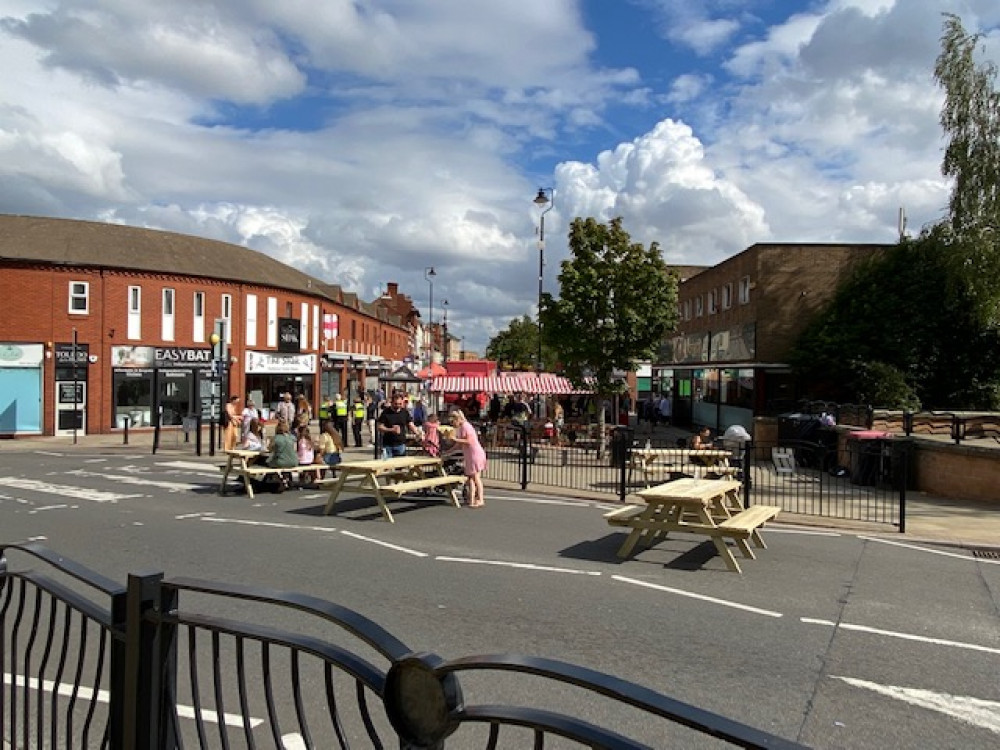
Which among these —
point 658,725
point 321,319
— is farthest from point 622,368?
point 321,319

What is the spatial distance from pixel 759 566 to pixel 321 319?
4078 cm

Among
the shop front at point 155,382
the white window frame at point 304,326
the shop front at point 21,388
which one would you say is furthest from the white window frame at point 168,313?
the white window frame at point 304,326

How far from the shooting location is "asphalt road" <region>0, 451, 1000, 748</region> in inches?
206

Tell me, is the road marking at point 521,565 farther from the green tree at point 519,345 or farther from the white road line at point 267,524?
the green tree at point 519,345

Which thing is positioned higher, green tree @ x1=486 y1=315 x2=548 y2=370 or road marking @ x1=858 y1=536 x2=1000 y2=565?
green tree @ x1=486 y1=315 x2=548 y2=370

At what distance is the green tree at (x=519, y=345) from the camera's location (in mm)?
76750

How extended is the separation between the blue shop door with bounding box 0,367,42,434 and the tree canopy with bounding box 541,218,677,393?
21.4m

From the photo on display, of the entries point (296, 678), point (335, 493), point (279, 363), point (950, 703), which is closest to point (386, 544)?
point (335, 493)

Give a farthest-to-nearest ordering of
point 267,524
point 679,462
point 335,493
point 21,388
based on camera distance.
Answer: point 21,388
point 679,462
point 335,493
point 267,524

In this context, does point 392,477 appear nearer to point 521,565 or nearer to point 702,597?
point 521,565

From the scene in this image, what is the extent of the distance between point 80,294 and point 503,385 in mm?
18850

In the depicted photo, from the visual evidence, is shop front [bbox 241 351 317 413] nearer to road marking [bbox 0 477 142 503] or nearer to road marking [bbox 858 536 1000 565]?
road marking [bbox 0 477 142 503]

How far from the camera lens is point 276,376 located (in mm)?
42094

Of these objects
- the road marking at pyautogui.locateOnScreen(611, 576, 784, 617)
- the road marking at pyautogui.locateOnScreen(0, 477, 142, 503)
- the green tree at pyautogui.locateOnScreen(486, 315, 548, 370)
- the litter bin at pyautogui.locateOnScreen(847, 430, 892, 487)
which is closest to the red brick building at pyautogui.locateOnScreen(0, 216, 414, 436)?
the road marking at pyautogui.locateOnScreen(0, 477, 142, 503)
